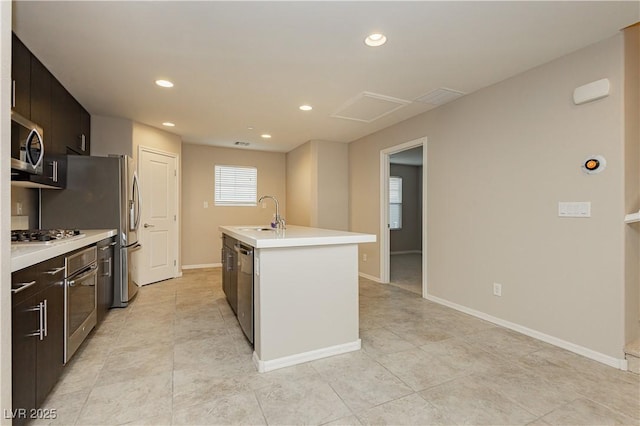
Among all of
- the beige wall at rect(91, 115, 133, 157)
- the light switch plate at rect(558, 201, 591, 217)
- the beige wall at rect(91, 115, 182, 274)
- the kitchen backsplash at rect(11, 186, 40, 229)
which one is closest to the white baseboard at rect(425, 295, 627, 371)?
the light switch plate at rect(558, 201, 591, 217)

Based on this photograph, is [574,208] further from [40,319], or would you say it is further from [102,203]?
[102,203]

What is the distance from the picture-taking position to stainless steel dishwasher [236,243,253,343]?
2.41m

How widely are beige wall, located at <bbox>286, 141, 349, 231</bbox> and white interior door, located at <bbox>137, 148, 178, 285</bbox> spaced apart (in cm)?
223

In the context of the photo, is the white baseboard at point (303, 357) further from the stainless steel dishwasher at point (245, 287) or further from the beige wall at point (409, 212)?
the beige wall at point (409, 212)

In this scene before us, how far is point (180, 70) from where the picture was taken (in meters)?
2.78

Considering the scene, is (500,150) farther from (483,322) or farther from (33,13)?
(33,13)

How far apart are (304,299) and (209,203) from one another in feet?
14.4

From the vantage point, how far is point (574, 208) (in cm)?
244

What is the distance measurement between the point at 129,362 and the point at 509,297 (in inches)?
131

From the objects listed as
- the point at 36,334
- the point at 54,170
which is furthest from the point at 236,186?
the point at 36,334

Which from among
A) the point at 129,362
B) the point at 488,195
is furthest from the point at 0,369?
the point at 488,195

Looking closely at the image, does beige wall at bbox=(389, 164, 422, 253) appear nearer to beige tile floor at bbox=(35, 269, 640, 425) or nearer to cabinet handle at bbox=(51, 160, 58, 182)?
beige tile floor at bbox=(35, 269, 640, 425)

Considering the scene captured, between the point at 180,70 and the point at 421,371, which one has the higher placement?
the point at 180,70

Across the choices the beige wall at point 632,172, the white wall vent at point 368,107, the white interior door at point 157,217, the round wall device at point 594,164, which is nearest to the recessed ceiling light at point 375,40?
the white wall vent at point 368,107
